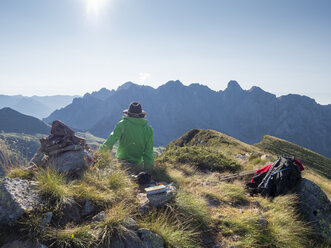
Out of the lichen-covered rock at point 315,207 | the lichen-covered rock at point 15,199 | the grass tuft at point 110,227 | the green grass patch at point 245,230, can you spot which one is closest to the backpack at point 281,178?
the lichen-covered rock at point 315,207

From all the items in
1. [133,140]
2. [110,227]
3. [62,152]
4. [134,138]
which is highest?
[134,138]

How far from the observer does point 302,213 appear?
6434 mm

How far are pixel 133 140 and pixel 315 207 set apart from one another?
6.96 m

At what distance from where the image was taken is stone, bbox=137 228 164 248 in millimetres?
4012

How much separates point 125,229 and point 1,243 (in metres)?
2.08

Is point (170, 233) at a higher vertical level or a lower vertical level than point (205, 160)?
higher

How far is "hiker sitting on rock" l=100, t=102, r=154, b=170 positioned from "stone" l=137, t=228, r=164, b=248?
452 centimetres

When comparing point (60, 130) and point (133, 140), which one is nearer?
point (60, 130)

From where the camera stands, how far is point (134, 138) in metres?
8.70

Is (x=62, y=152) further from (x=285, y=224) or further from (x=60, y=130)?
(x=285, y=224)

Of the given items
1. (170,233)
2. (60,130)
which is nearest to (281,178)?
(170,233)

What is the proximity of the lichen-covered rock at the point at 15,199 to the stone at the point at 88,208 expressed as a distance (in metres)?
0.93

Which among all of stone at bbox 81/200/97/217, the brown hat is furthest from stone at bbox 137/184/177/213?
the brown hat

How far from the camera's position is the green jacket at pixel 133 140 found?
8484mm
